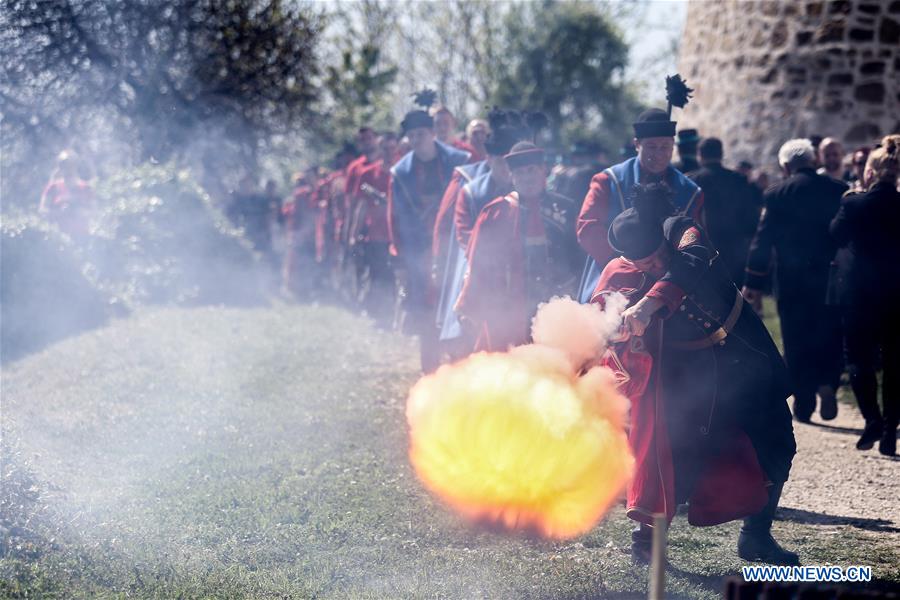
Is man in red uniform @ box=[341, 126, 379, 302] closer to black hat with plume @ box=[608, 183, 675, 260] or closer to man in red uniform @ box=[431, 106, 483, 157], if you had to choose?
man in red uniform @ box=[431, 106, 483, 157]

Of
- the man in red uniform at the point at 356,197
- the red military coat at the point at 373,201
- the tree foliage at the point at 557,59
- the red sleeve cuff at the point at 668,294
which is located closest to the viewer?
the red sleeve cuff at the point at 668,294

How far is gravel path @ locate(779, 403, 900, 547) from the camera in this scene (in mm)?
6477

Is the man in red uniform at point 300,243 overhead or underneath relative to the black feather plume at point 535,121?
underneath

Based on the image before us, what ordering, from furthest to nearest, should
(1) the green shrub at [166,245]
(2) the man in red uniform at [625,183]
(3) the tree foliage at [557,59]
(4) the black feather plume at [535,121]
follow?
(3) the tree foliage at [557,59] < (1) the green shrub at [166,245] < (4) the black feather plume at [535,121] < (2) the man in red uniform at [625,183]

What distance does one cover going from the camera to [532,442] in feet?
18.3

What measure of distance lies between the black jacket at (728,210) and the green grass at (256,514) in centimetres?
328

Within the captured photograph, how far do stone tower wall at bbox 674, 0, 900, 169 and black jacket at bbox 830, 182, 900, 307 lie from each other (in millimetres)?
7553

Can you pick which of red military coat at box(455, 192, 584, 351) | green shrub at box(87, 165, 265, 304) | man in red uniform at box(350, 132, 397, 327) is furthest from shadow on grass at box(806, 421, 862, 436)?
green shrub at box(87, 165, 265, 304)

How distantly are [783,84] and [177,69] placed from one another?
10.9m

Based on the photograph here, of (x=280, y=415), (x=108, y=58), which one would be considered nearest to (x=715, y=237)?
(x=280, y=415)

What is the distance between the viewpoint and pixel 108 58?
1736 centimetres

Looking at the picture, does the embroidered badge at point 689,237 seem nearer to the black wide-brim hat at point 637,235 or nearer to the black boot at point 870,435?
the black wide-brim hat at point 637,235

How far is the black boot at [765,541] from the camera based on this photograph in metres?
5.47

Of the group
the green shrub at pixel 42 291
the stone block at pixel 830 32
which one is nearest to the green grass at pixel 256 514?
the green shrub at pixel 42 291
